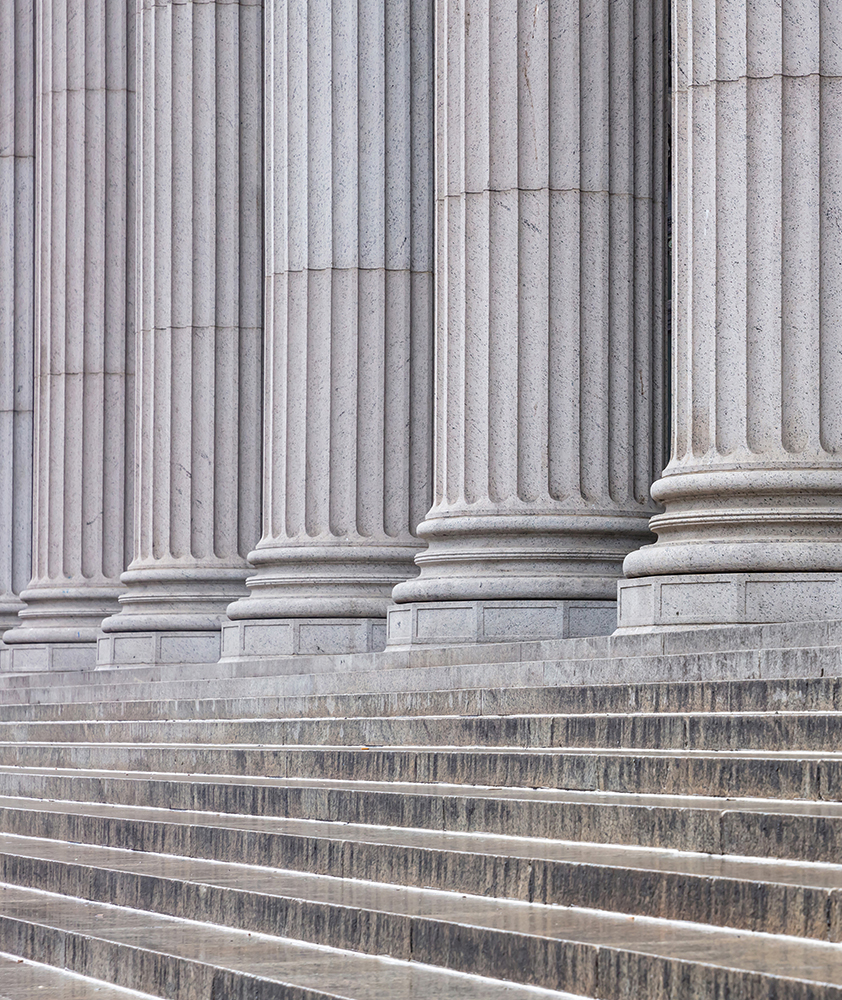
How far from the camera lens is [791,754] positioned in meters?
16.0

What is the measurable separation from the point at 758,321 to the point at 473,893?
409 inches

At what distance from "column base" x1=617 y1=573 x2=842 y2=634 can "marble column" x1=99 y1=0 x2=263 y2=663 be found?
60.8ft

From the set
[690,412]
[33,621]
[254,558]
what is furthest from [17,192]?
[690,412]

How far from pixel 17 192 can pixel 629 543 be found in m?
31.3

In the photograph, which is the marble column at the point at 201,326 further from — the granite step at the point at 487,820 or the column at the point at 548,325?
the granite step at the point at 487,820

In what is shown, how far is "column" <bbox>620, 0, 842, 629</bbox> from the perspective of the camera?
23.6m

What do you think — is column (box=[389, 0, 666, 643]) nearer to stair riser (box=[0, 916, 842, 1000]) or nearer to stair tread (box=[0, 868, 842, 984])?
stair tread (box=[0, 868, 842, 984])

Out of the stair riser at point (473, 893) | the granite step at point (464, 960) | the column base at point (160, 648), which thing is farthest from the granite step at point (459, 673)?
the granite step at point (464, 960)

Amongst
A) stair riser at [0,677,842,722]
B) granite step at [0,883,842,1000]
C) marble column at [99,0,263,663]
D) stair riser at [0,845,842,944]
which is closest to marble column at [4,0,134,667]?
marble column at [99,0,263,663]

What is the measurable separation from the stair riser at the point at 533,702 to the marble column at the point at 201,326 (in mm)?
8553

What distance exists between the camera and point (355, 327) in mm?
35188

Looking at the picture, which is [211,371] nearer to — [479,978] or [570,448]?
[570,448]

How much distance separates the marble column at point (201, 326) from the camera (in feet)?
136

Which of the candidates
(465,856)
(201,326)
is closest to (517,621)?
(465,856)
